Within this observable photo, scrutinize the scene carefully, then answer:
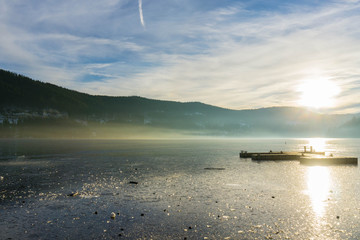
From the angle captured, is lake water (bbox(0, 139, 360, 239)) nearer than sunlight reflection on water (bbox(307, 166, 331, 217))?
Yes

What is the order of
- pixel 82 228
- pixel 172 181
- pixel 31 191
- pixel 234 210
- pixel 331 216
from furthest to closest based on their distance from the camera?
pixel 172 181 → pixel 31 191 → pixel 234 210 → pixel 331 216 → pixel 82 228

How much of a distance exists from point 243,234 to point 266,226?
9.93ft

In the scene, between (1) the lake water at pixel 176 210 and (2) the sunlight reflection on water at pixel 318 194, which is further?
(2) the sunlight reflection on water at pixel 318 194

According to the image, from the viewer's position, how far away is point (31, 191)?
3678cm

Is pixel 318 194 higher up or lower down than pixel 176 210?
higher up

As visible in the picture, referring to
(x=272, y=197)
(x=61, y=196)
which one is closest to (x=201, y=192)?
(x=272, y=197)

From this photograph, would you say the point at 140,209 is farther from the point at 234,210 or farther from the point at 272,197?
the point at 272,197

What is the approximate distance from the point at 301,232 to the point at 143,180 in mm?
30515

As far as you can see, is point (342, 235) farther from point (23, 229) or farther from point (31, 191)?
point (31, 191)

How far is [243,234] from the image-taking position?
21.2 meters

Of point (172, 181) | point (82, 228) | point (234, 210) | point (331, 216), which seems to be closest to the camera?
point (82, 228)

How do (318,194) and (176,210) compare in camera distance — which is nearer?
(176,210)

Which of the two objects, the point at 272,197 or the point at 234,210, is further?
the point at 272,197

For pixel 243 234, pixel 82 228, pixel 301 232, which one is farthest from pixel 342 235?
pixel 82 228
